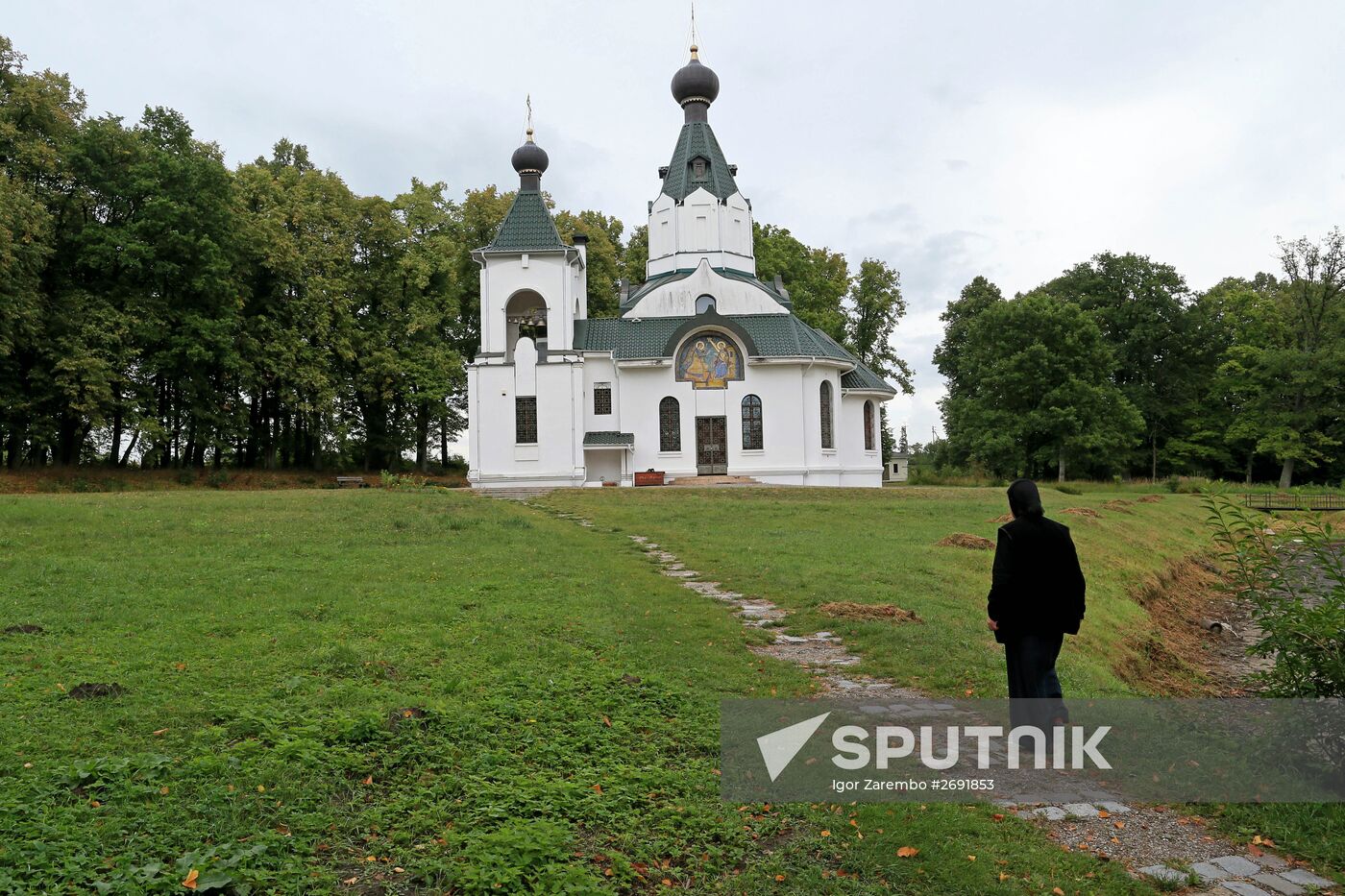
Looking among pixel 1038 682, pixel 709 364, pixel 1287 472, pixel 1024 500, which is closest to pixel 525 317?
pixel 709 364

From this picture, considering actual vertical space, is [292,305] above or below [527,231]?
below

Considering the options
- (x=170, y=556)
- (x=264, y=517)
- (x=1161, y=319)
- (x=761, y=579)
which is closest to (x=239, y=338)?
(x=264, y=517)

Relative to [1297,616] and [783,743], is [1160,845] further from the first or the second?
[1297,616]

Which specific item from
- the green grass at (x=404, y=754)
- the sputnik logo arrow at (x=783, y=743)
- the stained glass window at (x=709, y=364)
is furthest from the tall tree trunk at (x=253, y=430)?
the sputnik logo arrow at (x=783, y=743)

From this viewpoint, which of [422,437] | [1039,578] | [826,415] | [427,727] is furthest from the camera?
[422,437]

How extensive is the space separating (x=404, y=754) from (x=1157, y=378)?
5300 centimetres

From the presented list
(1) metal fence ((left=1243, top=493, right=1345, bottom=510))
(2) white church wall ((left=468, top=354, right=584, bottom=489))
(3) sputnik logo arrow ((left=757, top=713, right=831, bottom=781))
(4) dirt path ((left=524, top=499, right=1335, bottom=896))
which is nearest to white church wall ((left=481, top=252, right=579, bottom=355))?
(2) white church wall ((left=468, top=354, right=584, bottom=489))

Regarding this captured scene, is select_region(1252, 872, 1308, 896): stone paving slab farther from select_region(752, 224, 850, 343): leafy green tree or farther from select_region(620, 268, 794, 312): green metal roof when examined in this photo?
select_region(752, 224, 850, 343): leafy green tree

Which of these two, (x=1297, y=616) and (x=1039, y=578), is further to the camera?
(x=1297, y=616)

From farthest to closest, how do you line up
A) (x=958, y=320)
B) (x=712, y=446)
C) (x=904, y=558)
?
(x=958, y=320) → (x=712, y=446) → (x=904, y=558)

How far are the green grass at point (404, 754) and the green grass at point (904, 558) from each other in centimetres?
43

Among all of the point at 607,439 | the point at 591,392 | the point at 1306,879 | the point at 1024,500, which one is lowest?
the point at 1306,879

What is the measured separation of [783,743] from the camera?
5598mm

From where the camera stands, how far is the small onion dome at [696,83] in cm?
4078
